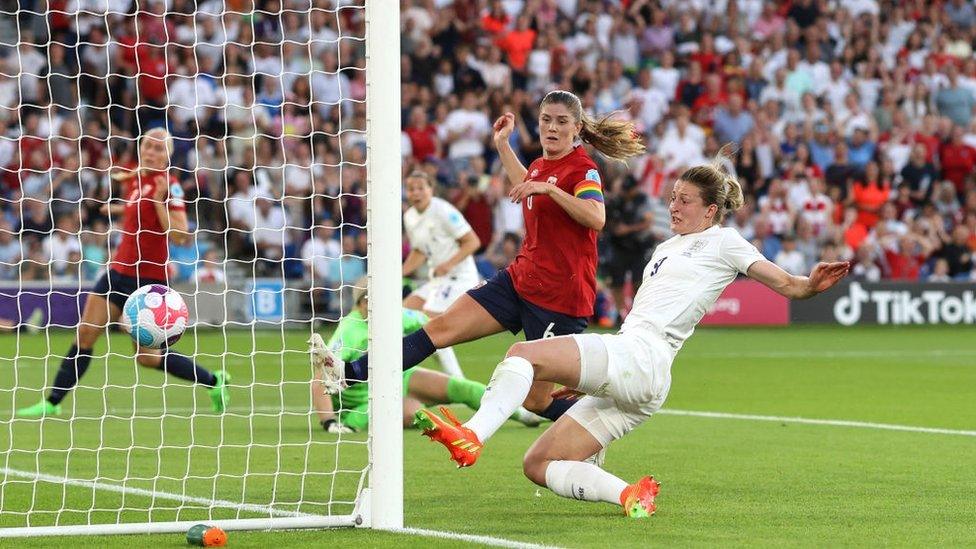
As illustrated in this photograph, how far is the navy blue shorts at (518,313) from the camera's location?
7.71 m

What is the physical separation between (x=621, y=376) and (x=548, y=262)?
4.53 feet

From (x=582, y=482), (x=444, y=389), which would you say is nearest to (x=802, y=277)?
(x=582, y=482)

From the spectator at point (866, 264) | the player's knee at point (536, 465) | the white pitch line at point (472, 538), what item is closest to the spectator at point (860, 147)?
the spectator at point (866, 264)

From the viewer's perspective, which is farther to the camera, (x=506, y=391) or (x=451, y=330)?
(x=451, y=330)

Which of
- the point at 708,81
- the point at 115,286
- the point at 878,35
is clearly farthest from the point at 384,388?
the point at 878,35

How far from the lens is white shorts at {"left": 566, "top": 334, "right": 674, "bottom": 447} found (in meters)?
6.39

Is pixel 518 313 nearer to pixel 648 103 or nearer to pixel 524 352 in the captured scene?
pixel 524 352

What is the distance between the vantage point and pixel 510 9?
25.6m

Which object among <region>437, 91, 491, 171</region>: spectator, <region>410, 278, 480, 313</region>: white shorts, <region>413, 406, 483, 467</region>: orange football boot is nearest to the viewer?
<region>413, 406, 483, 467</region>: orange football boot

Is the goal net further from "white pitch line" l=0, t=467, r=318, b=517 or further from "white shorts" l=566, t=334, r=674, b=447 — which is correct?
"white shorts" l=566, t=334, r=674, b=447

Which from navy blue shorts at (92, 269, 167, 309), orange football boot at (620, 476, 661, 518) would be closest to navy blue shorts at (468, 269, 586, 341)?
orange football boot at (620, 476, 661, 518)

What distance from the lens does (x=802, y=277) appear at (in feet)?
20.6

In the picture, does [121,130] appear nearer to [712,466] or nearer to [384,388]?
[712,466]

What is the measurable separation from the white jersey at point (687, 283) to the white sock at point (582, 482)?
0.65m
